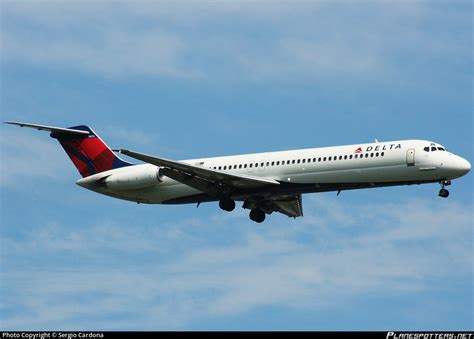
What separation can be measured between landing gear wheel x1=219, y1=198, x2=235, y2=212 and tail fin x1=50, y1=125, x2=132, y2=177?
6.40m

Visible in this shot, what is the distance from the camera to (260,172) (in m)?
50.6

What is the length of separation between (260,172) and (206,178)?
8.70 ft

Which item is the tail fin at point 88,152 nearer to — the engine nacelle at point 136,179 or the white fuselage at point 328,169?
the engine nacelle at point 136,179

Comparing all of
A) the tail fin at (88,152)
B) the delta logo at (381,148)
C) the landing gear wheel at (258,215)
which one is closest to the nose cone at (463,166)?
the delta logo at (381,148)

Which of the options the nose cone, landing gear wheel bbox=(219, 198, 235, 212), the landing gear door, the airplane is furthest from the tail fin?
the nose cone

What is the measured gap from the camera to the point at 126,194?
53.1 m

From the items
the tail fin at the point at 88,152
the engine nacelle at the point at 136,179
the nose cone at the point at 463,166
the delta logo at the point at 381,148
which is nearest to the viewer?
the nose cone at the point at 463,166

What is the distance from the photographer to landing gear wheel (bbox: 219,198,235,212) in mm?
50844

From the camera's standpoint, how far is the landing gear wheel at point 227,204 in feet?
167

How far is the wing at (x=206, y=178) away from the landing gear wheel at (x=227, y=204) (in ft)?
1.31

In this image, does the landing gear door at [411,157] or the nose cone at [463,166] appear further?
the landing gear door at [411,157]

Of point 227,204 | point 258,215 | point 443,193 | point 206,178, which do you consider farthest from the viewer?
point 258,215

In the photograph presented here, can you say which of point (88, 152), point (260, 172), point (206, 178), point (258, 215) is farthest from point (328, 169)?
point (88, 152)

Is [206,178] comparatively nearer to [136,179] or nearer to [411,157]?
[136,179]
